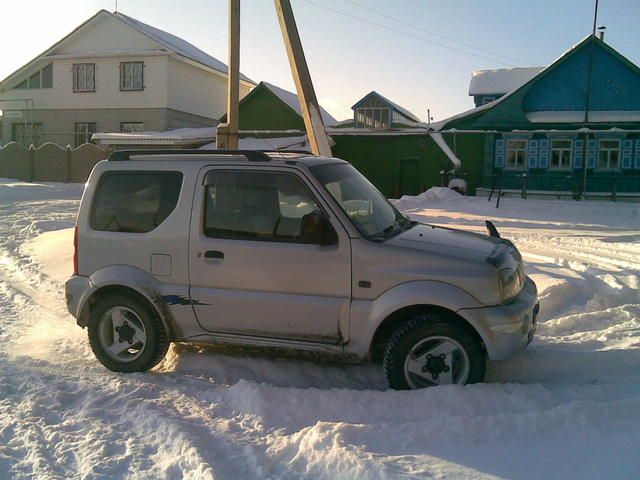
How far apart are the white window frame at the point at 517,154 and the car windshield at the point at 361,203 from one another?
22543 mm

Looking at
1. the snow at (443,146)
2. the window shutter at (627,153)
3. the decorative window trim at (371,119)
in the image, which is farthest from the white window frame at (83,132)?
the window shutter at (627,153)

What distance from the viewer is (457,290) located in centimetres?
467

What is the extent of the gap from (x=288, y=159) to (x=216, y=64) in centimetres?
3727

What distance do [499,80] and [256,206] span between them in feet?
98.3

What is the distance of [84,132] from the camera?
121 ft

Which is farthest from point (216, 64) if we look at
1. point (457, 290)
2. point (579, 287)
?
point (457, 290)

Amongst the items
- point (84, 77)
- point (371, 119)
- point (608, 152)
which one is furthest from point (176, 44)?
point (608, 152)

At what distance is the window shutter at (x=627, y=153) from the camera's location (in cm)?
2569

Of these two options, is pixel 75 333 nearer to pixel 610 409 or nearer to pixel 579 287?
pixel 610 409

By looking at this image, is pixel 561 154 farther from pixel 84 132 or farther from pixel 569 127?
pixel 84 132

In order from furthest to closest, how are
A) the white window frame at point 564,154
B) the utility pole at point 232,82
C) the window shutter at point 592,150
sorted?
the white window frame at point 564,154, the window shutter at point 592,150, the utility pole at point 232,82

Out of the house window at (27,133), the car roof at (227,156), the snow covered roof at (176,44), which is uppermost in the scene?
the snow covered roof at (176,44)

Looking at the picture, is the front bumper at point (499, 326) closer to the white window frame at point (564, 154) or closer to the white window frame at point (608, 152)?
the white window frame at point (564, 154)

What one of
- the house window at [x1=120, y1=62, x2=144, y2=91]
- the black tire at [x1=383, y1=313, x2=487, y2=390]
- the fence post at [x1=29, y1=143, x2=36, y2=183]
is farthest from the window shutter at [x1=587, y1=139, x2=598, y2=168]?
the fence post at [x1=29, y1=143, x2=36, y2=183]
